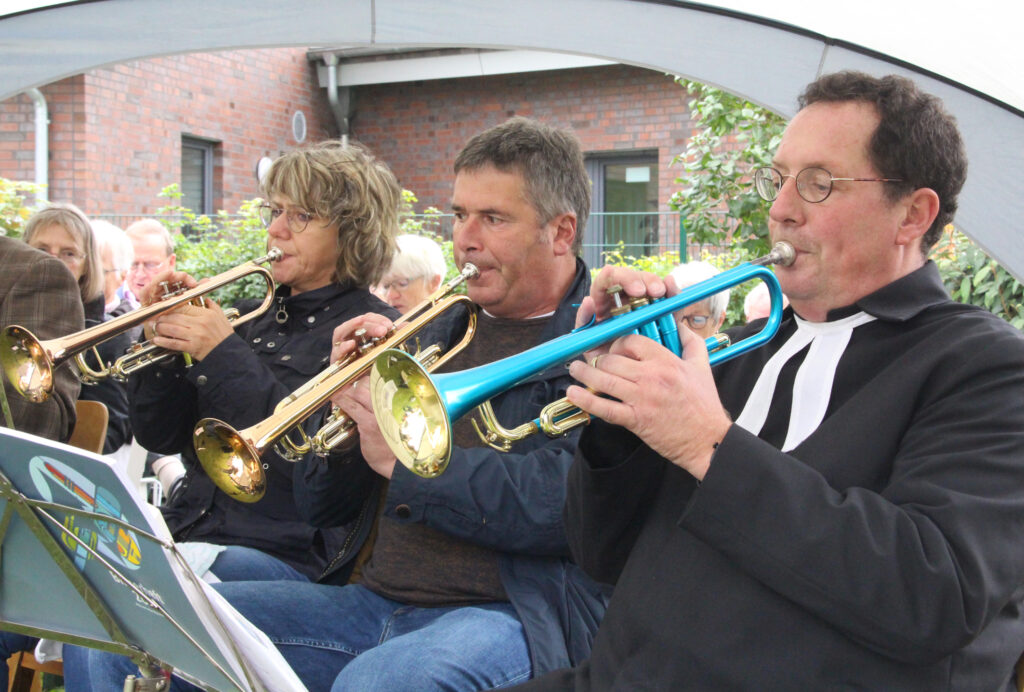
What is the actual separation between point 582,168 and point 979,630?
1611 millimetres

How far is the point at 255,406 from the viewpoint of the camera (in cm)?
271

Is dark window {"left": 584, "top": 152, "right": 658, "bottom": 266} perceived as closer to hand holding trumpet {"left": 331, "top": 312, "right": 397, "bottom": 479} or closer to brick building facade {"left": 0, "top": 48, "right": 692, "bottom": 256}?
brick building facade {"left": 0, "top": 48, "right": 692, "bottom": 256}

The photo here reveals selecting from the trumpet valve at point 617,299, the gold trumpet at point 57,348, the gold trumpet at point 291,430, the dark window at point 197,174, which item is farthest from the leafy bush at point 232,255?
the trumpet valve at point 617,299

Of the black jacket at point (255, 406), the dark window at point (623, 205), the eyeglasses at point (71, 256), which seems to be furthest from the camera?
the dark window at point (623, 205)

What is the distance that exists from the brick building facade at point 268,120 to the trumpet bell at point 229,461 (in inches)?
308

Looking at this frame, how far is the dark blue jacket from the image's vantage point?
2.16 meters

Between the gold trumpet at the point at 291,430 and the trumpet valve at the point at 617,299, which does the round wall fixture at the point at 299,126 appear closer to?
the gold trumpet at the point at 291,430

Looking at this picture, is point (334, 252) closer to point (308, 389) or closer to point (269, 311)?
point (269, 311)

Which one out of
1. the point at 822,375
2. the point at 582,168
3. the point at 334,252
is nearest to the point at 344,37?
the point at 334,252

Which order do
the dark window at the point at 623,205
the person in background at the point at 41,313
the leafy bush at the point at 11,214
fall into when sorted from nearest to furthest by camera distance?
the person in background at the point at 41,313, the leafy bush at the point at 11,214, the dark window at the point at 623,205

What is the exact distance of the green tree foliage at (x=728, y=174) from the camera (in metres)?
5.90

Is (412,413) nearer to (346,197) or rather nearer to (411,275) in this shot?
(346,197)

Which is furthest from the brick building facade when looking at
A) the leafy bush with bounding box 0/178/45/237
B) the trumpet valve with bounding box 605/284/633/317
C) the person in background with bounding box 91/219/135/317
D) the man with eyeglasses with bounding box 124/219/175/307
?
the trumpet valve with bounding box 605/284/633/317

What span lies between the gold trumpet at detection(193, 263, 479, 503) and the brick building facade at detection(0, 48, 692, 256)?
7.80 m
